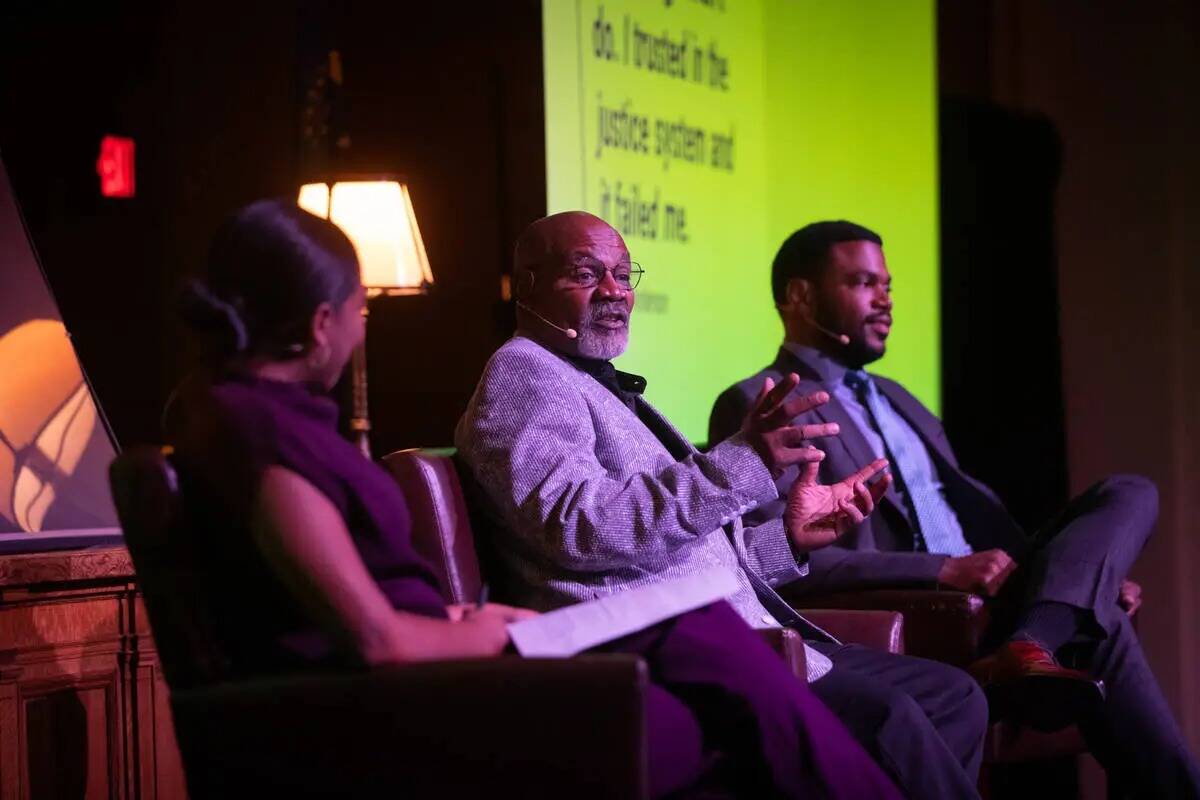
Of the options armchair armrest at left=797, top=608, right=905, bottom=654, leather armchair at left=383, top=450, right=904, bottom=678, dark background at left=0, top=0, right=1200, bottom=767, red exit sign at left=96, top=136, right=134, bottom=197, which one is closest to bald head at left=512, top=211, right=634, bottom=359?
leather armchair at left=383, top=450, right=904, bottom=678

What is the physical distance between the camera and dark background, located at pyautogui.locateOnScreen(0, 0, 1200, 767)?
166 inches

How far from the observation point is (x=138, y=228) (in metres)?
4.58

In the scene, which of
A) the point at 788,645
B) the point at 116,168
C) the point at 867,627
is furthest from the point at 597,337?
the point at 116,168

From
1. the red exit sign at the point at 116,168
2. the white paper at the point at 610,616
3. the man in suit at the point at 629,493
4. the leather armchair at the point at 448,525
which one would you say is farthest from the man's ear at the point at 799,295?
the red exit sign at the point at 116,168

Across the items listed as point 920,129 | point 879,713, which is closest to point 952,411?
point 920,129

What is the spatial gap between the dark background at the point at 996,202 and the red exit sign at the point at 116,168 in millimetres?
33

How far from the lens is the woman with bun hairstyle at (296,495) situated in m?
1.48

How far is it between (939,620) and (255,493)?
5.42 feet

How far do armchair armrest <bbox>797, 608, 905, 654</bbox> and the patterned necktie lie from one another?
0.60 metres

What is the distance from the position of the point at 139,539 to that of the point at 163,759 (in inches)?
41.0

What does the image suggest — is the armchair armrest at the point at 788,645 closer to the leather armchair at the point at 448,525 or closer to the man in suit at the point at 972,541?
the leather armchair at the point at 448,525

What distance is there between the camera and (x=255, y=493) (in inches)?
58.1

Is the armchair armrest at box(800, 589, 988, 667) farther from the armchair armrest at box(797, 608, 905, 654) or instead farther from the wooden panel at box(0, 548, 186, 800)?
the wooden panel at box(0, 548, 186, 800)

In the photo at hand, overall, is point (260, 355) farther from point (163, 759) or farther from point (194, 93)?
point (194, 93)
